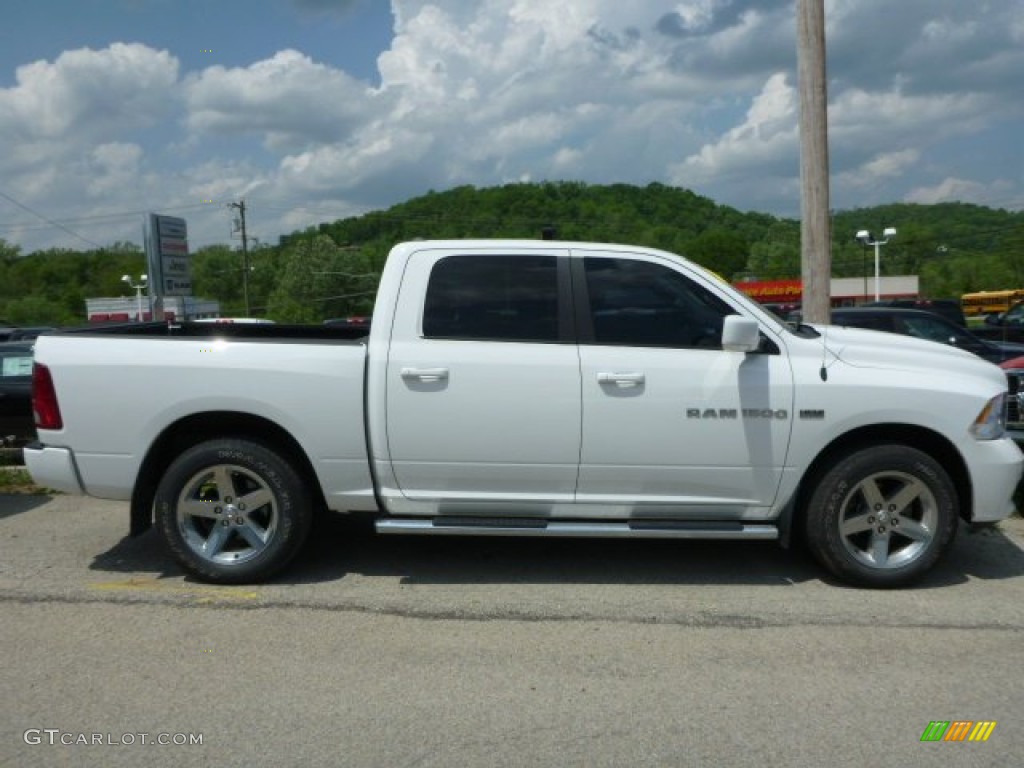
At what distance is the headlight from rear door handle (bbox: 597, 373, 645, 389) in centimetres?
188

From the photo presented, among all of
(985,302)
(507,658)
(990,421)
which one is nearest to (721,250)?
(985,302)

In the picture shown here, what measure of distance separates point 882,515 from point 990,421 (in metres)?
0.79

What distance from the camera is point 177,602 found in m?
5.09

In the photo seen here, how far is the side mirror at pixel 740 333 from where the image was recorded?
4.89 m

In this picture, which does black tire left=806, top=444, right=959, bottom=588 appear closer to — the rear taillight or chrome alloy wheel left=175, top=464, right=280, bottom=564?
chrome alloy wheel left=175, top=464, right=280, bottom=564

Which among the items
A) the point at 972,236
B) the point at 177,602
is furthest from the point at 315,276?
the point at 177,602

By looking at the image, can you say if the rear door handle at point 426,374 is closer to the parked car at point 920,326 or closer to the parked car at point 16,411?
the parked car at point 16,411

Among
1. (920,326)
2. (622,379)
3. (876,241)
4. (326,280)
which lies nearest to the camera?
(622,379)

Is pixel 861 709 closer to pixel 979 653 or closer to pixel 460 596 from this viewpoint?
pixel 979 653

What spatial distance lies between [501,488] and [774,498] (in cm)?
154

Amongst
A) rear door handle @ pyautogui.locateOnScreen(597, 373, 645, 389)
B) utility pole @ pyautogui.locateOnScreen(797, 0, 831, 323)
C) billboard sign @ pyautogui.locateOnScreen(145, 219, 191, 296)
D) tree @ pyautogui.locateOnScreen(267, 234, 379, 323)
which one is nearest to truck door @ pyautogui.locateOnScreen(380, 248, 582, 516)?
rear door handle @ pyautogui.locateOnScreen(597, 373, 645, 389)

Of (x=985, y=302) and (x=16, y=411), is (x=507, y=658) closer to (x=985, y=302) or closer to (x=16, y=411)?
(x=16, y=411)

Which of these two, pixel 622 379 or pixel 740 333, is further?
pixel 622 379

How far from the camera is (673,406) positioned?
5.05 metres
